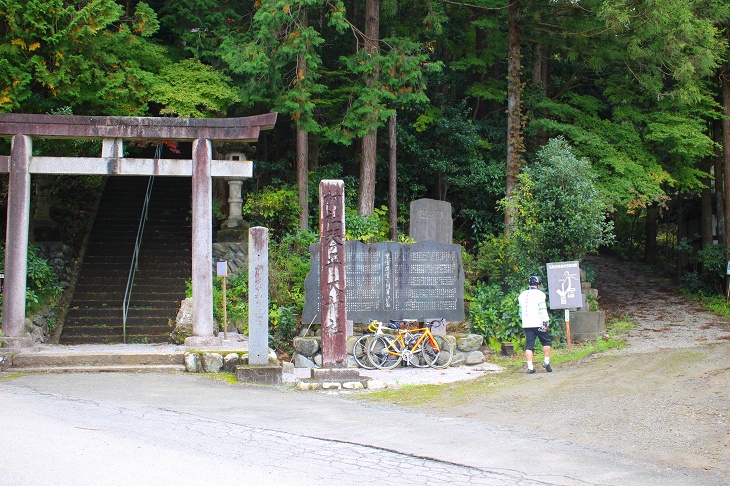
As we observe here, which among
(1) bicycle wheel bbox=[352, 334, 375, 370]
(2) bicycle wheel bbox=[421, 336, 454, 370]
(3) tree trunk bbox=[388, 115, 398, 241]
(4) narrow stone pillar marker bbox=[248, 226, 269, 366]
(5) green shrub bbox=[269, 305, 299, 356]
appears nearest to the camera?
(4) narrow stone pillar marker bbox=[248, 226, 269, 366]

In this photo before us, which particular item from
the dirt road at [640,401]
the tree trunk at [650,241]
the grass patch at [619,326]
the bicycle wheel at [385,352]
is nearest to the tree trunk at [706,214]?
the tree trunk at [650,241]

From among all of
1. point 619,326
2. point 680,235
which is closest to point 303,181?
point 619,326

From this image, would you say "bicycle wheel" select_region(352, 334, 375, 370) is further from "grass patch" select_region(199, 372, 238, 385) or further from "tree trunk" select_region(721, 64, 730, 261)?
"tree trunk" select_region(721, 64, 730, 261)

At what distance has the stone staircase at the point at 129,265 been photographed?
1552 centimetres

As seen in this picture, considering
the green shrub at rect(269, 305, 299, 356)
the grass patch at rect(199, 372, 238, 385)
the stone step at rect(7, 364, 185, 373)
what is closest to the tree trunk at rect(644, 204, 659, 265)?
the green shrub at rect(269, 305, 299, 356)

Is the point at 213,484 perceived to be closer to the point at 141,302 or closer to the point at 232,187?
the point at 141,302

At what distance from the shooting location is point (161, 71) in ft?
59.4

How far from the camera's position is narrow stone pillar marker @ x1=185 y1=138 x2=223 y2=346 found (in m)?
13.0

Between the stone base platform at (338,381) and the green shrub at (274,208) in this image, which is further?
the green shrub at (274,208)

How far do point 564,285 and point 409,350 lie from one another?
3.52 meters

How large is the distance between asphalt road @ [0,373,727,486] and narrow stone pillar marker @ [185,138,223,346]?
3261 millimetres

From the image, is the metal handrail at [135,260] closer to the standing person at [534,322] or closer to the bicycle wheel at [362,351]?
the bicycle wheel at [362,351]

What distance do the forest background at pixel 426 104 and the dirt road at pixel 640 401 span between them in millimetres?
2835

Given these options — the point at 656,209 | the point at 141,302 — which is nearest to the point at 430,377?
the point at 141,302
